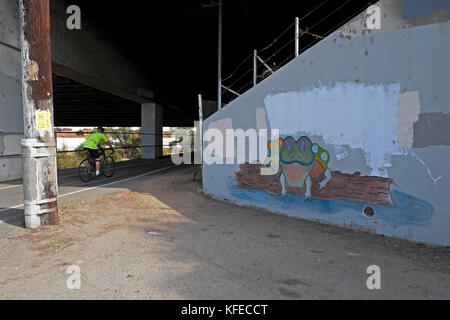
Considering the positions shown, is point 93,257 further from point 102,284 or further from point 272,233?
point 272,233

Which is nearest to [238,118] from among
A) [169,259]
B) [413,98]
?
[413,98]

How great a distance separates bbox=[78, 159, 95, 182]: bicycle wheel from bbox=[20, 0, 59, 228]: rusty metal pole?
17.3 feet

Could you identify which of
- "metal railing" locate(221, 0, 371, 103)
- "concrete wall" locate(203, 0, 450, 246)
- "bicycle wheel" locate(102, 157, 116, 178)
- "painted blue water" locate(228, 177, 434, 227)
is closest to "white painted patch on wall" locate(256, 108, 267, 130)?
"concrete wall" locate(203, 0, 450, 246)

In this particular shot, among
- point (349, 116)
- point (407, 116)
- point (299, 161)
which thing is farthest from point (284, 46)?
point (407, 116)

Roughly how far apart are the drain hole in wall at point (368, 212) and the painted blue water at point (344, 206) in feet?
0.16

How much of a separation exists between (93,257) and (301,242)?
293 cm

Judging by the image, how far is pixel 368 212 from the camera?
16.8 feet

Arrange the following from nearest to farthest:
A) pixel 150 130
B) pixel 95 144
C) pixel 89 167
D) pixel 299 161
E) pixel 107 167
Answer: pixel 299 161, pixel 95 144, pixel 89 167, pixel 107 167, pixel 150 130

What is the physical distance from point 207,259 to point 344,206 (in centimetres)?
272

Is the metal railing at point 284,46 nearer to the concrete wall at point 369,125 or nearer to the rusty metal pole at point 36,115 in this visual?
the concrete wall at point 369,125

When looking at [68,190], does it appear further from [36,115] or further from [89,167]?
[36,115]

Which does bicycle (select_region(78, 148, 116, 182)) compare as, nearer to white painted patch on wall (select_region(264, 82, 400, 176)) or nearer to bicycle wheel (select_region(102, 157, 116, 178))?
bicycle wheel (select_region(102, 157, 116, 178))

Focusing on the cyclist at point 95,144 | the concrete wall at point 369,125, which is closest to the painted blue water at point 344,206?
the concrete wall at point 369,125
